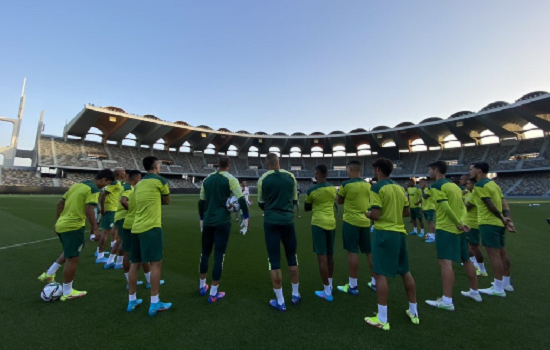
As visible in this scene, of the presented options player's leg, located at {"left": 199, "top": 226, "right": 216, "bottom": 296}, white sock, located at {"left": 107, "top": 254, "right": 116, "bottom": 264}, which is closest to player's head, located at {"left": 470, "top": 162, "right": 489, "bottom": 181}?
player's leg, located at {"left": 199, "top": 226, "right": 216, "bottom": 296}

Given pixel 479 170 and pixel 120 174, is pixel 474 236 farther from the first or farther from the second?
pixel 120 174

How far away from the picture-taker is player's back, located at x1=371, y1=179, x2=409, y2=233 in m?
2.96

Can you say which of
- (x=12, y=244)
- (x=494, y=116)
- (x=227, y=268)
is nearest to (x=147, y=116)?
(x=12, y=244)

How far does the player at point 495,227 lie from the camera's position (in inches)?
152

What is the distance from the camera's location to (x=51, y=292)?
352 cm

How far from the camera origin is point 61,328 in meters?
2.80

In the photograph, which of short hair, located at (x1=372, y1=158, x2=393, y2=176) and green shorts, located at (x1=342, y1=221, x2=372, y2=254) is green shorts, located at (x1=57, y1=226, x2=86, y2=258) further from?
short hair, located at (x1=372, y1=158, x2=393, y2=176)

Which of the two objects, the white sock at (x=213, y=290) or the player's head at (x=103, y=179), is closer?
the white sock at (x=213, y=290)

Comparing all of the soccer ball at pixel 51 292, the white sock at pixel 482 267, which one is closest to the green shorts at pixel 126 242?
the soccer ball at pixel 51 292

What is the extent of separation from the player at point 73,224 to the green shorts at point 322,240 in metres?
3.59

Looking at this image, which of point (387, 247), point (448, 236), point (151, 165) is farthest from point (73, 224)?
point (448, 236)

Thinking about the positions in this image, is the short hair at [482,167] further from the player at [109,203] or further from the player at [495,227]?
the player at [109,203]

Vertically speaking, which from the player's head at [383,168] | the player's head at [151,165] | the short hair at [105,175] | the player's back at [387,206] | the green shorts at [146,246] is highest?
the player's head at [151,165]

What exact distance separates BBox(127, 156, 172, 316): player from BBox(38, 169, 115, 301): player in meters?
1.11
